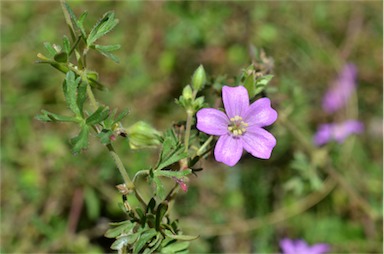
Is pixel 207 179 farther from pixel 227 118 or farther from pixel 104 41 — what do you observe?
pixel 227 118

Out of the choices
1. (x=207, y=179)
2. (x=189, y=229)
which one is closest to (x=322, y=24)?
(x=207, y=179)

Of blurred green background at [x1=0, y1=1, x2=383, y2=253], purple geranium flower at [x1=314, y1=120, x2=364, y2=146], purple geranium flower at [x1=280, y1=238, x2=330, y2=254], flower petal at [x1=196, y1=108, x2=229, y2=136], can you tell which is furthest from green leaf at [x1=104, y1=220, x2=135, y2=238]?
purple geranium flower at [x1=314, y1=120, x2=364, y2=146]

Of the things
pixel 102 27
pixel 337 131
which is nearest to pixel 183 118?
pixel 337 131

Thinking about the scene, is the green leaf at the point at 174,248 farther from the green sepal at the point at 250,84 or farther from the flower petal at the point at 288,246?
the flower petal at the point at 288,246

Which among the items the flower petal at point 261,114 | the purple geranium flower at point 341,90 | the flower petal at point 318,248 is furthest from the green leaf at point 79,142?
the purple geranium flower at point 341,90

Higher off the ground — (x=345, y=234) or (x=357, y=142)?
(x=357, y=142)

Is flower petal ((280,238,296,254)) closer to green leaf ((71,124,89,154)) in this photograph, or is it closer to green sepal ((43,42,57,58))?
green leaf ((71,124,89,154))
